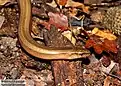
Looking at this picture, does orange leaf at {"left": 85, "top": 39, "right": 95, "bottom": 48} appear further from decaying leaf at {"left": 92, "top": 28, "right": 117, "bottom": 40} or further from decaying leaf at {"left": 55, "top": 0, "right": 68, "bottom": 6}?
Result: decaying leaf at {"left": 55, "top": 0, "right": 68, "bottom": 6}

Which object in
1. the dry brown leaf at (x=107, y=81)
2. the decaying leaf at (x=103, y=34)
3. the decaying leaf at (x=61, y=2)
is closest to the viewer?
the dry brown leaf at (x=107, y=81)

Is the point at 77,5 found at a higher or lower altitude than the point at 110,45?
higher

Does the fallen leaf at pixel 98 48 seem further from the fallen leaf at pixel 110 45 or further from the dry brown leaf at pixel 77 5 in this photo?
the dry brown leaf at pixel 77 5

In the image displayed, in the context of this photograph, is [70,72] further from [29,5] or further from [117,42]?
[29,5]

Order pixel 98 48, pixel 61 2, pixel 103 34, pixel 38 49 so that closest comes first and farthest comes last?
1. pixel 38 49
2. pixel 98 48
3. pixel 103 34
4. pixel 61 2

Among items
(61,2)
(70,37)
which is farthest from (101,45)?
(61,2)

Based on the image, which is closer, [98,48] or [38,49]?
[38,49]

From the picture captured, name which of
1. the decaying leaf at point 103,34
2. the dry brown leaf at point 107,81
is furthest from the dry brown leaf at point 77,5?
the dry brown leaf at point 107,81

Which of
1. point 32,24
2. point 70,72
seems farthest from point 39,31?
point 70,72

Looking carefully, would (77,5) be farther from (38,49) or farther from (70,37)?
(38,49)
